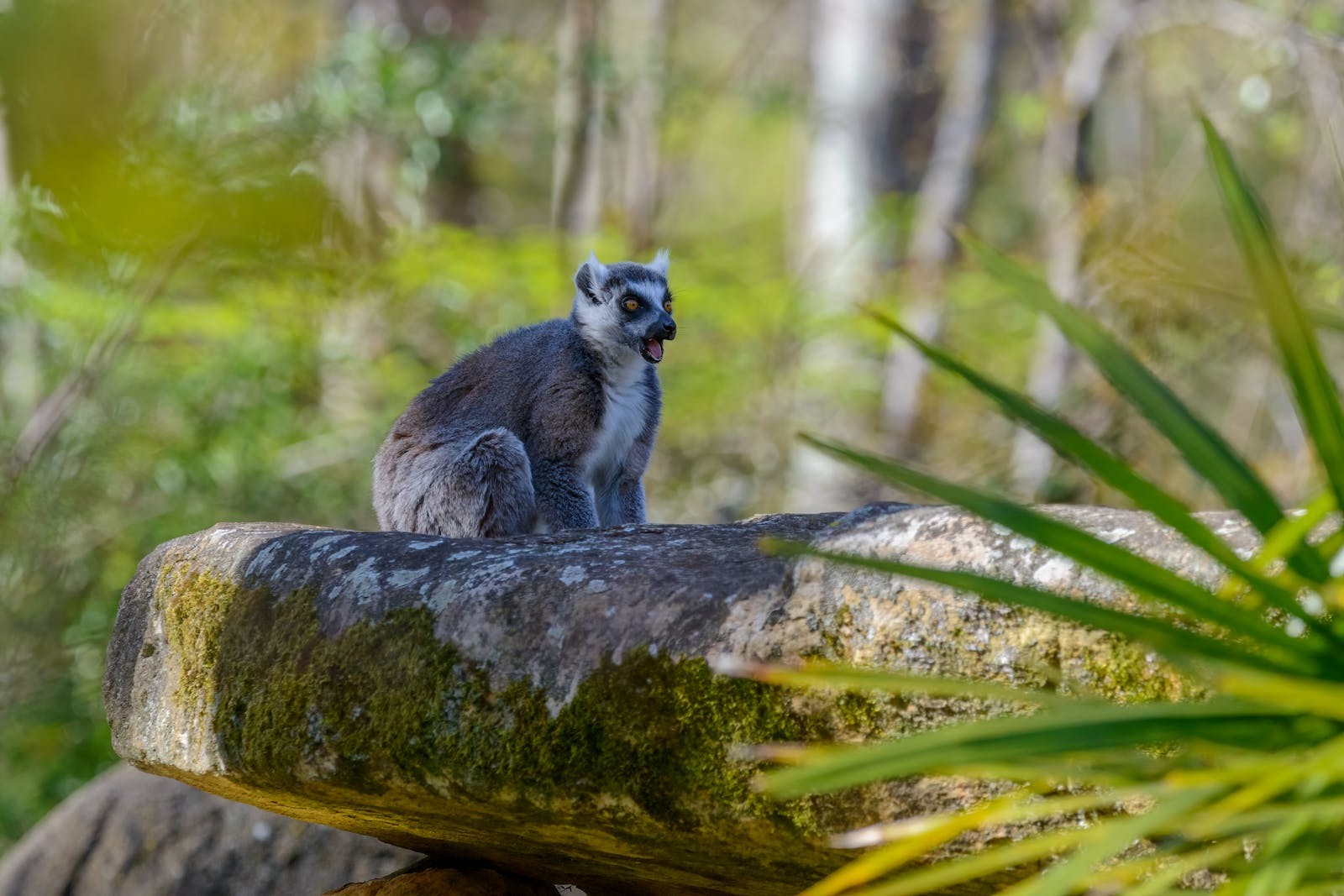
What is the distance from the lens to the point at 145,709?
12.4ft

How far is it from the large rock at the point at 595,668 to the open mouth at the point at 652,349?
1107 mm

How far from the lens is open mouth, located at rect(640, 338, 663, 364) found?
4.71m

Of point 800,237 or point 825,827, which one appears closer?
point 825,827

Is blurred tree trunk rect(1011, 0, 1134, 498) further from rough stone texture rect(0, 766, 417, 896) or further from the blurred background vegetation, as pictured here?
rough stone texture rect(0, 766, 417, 896)

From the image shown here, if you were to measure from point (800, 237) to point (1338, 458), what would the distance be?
10.8 meters

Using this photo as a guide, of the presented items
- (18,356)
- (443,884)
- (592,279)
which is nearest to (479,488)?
(592,279)

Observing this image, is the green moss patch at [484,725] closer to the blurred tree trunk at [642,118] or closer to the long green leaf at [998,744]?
the long green leaf at [998,744]

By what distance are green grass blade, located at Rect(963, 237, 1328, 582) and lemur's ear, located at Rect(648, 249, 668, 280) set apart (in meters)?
3.51

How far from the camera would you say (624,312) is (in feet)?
16.3

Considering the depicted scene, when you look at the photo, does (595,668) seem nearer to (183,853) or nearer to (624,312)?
(624,312)

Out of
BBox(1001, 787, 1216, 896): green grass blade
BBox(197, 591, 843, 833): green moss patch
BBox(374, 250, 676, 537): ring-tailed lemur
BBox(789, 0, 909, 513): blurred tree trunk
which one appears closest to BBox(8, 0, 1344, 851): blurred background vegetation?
BBox(789, 0, 909, 513): blurred tree trunk

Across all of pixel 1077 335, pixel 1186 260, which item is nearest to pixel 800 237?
pixel 1186 260

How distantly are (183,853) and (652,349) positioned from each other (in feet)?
9.33

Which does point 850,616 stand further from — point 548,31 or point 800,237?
point 548,31
